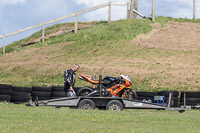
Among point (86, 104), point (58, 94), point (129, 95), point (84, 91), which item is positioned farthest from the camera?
point (58, 94)

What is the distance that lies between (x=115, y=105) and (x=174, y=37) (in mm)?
22403

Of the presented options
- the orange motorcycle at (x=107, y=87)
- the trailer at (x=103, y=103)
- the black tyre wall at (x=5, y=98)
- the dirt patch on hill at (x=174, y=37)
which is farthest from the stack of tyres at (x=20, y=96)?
the dirt patch on hill at (x=174, y=37)

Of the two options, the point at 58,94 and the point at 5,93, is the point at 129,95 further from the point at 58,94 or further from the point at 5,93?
the point at 5,93

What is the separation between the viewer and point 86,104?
14.7 metres

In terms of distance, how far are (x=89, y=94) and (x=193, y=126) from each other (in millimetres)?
5312

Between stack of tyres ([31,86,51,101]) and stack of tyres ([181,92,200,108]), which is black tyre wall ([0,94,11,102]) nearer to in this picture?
stack of tyres ([31,86,51,101])

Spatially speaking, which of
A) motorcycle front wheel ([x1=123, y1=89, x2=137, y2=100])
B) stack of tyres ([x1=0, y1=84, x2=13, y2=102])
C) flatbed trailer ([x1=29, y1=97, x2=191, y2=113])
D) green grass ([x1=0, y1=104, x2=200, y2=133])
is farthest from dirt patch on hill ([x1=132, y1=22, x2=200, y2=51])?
green grass ([x1=0, y1=104, x2=200, y2=133])

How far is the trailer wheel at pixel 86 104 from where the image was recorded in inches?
Result: 573

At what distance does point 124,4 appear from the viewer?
39.6m

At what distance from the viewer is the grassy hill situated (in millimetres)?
27594

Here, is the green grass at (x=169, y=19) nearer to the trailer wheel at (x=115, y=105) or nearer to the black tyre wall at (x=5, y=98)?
the black tyre wall at (x=5, y=98)

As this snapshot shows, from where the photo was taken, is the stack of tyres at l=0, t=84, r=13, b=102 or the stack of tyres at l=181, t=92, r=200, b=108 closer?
the stack of tyres at l=181, t=92, r=200, b=108

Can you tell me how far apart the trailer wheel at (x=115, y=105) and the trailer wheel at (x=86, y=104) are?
58 cm

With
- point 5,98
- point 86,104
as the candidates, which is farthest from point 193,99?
point 5,98
